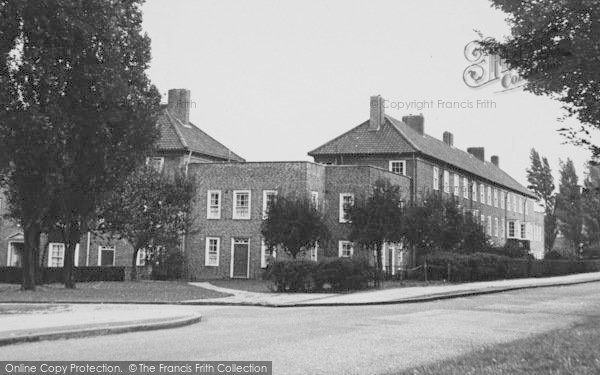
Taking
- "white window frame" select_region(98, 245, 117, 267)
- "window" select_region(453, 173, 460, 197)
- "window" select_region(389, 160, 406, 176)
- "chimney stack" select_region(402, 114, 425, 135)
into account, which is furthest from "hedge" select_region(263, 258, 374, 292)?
"chimney stack" select_region(402, 114, 425, 135)

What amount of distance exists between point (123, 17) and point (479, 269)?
22.1 metres

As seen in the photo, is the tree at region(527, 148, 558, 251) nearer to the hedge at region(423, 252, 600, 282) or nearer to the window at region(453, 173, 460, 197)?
the window at region(453, 173, 460, 197)

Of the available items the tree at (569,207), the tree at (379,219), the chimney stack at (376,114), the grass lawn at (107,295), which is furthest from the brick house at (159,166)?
the tree at (569,207)

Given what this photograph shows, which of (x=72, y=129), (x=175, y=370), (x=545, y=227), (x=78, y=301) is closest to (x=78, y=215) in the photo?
(x=72, y=129)

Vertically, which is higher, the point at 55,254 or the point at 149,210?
the point at 149,210

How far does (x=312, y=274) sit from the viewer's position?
28562 millimetres

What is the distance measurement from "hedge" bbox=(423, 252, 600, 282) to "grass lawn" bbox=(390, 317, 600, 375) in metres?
25.3

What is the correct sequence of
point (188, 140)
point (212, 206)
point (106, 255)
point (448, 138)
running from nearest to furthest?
point (212, 206)
point (106, 255)
point (188, 140)
point (448, 138)

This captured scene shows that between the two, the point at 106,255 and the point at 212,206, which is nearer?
the point at 212,206

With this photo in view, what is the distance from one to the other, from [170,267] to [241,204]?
5.53m

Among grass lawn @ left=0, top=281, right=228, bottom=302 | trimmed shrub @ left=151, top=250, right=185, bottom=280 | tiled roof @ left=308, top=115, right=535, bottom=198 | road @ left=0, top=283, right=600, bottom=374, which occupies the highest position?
tiled roof @ left=308, top=115, right=535, bottom=198

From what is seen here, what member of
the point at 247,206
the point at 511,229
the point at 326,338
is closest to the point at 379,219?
the point at 247,206

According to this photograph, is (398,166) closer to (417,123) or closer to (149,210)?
(417,123)

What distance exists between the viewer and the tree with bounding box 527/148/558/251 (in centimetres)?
8725
